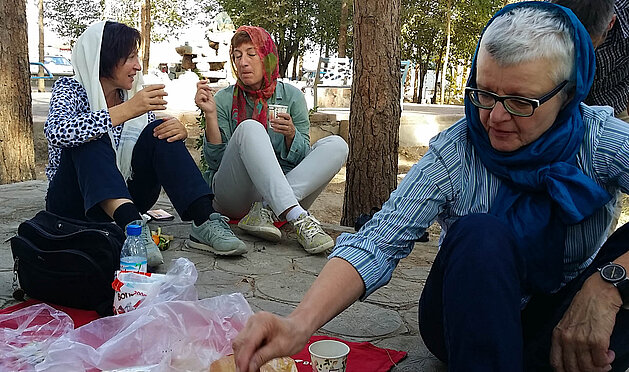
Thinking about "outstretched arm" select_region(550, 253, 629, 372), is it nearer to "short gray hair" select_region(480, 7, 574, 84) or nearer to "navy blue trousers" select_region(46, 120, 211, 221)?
"short gray hair" select_region(480, 7, 574, 84)

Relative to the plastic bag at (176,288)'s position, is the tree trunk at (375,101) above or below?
above

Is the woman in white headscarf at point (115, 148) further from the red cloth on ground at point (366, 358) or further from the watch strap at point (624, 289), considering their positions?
the watch strap at point (624, 289)

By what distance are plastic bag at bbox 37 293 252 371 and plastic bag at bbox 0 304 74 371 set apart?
0.13m

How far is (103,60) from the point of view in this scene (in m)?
3.09

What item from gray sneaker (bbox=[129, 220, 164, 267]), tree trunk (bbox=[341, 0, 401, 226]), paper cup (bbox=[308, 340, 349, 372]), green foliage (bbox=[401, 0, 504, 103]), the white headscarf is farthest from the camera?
green foliage (bbox=[401, 0, 504, 103])

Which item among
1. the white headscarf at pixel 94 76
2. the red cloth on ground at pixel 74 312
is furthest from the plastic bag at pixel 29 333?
the white headscarf at pixel 94 76

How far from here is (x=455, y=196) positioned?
1681mm

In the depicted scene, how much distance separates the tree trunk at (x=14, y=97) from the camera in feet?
17.4

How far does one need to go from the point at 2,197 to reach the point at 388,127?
2.98 metres

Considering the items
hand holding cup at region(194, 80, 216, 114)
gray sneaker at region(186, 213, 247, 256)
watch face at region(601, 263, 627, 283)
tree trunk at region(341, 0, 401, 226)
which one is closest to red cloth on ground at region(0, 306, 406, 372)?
watch face at region(601, 263, 627, 283)

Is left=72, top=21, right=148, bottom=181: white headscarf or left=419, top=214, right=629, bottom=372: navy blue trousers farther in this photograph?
left=72, top=21, right=148, bottom=181: white headscarf

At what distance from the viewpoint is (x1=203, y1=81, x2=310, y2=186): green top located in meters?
3.65

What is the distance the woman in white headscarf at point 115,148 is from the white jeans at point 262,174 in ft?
1.04

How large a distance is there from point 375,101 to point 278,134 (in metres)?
0.74
